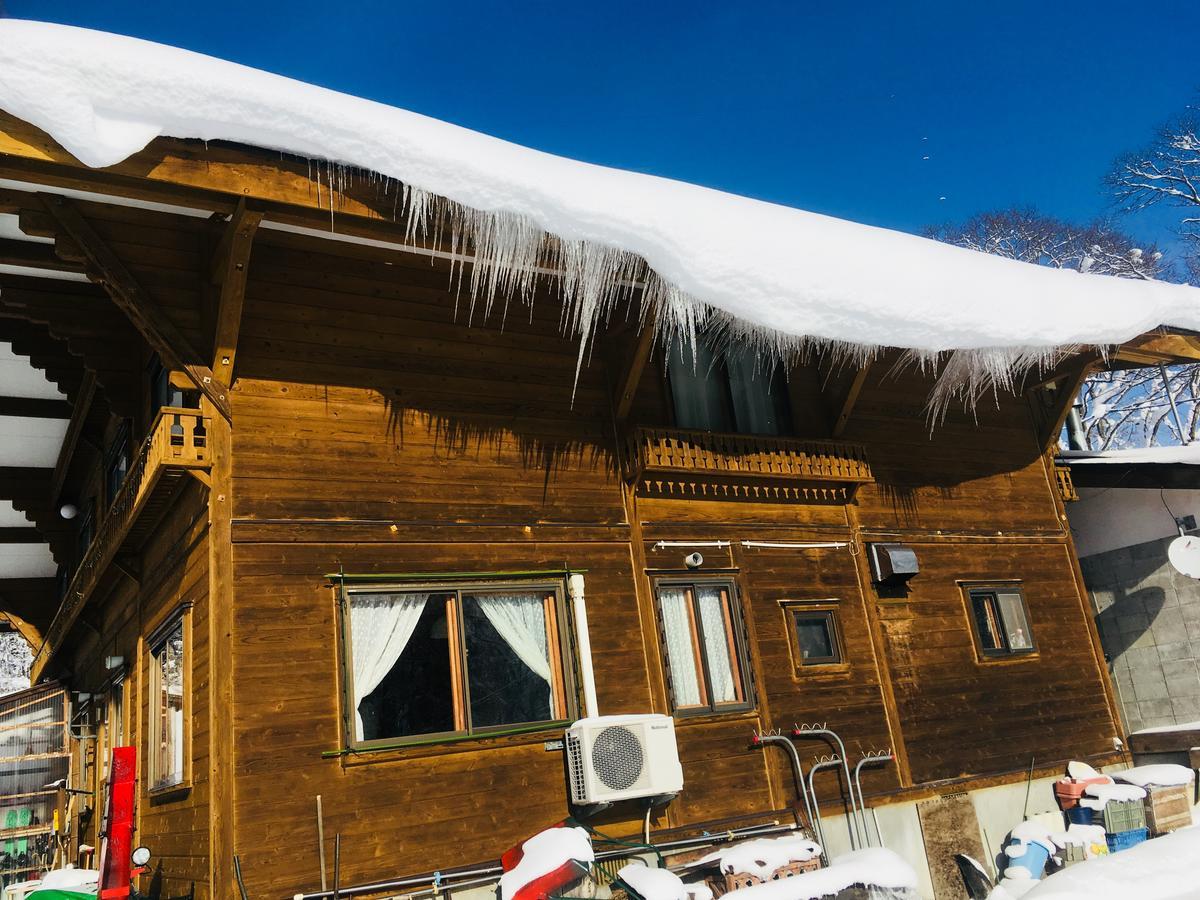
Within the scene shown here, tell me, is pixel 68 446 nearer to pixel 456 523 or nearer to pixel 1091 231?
pixel 456 523

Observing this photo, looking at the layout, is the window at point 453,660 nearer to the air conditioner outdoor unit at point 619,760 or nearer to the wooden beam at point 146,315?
the air conditioner outdoor unit at point 619,760

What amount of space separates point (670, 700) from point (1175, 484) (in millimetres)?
7415

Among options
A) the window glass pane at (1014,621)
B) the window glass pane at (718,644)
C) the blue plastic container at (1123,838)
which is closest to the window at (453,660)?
the window glass pane at (718,644)

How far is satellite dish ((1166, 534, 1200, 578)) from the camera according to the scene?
34.1 feet

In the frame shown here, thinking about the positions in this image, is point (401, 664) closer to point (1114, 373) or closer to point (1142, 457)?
point (1142, 457)

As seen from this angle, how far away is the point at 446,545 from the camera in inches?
273

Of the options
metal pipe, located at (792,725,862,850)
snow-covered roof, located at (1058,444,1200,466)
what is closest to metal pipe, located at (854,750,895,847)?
metal pipe, located at (792,725,862,850)

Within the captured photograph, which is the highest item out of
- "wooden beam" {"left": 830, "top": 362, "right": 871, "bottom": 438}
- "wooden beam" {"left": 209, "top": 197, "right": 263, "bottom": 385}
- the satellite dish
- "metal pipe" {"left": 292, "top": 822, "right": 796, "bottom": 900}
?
"wooden beam" {"left": 209, "top": 197, "right": 263, "bottom": 385}

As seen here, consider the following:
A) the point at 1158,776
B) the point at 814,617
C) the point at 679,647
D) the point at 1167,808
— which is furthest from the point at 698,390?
the point at 1167,808

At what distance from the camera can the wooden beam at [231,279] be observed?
604 centimetres

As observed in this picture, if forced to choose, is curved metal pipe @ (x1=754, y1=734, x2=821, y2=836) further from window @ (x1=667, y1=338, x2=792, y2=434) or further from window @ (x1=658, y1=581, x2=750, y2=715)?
window @ (x1=667, y1=338, x2=792, y2=434)

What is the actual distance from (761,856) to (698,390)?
389 cm

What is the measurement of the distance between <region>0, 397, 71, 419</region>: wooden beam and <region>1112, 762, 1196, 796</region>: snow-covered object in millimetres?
10946

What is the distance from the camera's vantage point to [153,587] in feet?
26.7
